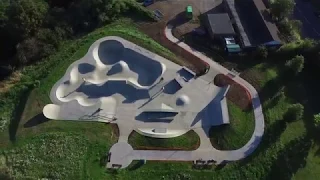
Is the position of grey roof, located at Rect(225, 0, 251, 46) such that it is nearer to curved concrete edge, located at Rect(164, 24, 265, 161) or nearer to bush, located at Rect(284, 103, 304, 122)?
curved concrete edge, located at Rect(164, 24, 265, 161)

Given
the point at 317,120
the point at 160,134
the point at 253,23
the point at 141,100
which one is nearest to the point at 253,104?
the point at 317,120

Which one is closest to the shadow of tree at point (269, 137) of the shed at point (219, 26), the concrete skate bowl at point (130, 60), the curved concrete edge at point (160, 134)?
the curved concrete edge at point (160, 134)

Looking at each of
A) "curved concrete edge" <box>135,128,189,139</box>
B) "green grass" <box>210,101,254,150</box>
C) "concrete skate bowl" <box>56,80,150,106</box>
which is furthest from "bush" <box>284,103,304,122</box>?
"concrete skate bowl" <box>56,80,150,106</box>

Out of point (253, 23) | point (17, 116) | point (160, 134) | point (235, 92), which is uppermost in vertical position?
point (253, 23)

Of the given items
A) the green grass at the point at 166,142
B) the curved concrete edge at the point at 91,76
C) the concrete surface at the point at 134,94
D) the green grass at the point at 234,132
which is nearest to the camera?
the green grass at the point at 166,142

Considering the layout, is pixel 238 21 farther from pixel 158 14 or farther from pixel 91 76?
pixel 91 76

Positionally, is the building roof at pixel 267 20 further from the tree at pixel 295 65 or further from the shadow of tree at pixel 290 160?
the shadow of tree at pixel 290 160
